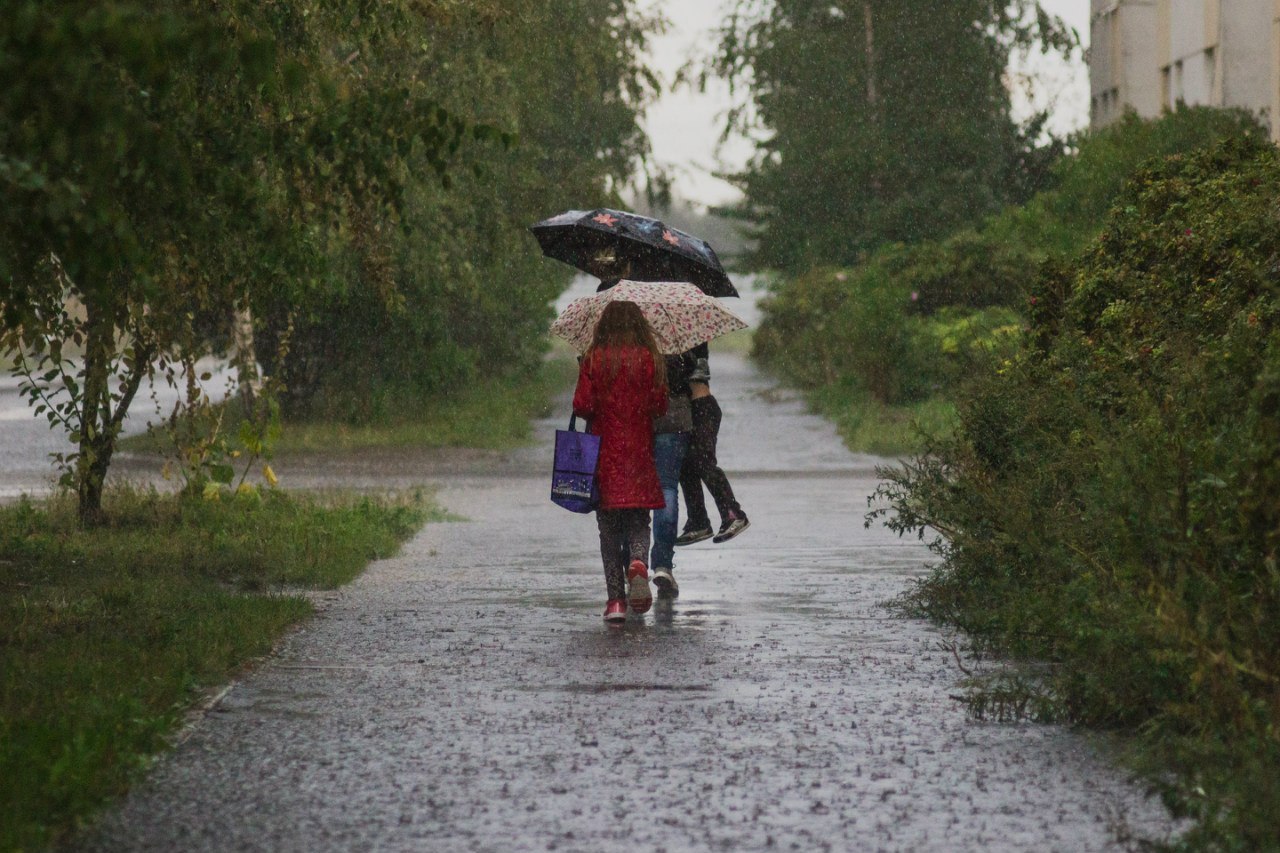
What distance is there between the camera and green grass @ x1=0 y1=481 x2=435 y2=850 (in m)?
5.94

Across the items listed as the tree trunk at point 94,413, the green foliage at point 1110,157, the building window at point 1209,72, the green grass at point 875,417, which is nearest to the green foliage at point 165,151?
the tree trunk at point 94,413

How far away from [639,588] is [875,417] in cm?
1791

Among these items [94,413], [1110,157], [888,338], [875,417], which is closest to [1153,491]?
[94,413]

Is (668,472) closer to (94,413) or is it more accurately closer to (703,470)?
(703,470)

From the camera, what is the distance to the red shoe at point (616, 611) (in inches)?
391

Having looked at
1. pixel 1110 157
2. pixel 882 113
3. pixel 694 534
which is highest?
pixel 882 113

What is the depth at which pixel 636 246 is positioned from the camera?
38.5 feet

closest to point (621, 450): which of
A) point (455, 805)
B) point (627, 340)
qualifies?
point (627, 340)

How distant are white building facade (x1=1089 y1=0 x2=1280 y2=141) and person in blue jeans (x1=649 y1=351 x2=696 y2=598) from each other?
1890 cm

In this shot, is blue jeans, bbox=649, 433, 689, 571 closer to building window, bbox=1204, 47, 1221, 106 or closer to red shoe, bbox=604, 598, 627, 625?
red shoe, bbox=604, 598, 627, 625

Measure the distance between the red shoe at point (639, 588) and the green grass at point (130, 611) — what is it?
5.26 feet

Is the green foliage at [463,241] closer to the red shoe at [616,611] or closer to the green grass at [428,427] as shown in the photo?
the green grass at [428,427]

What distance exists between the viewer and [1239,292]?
30.1ft

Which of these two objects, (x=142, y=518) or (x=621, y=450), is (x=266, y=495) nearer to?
(x=142, y=518)
